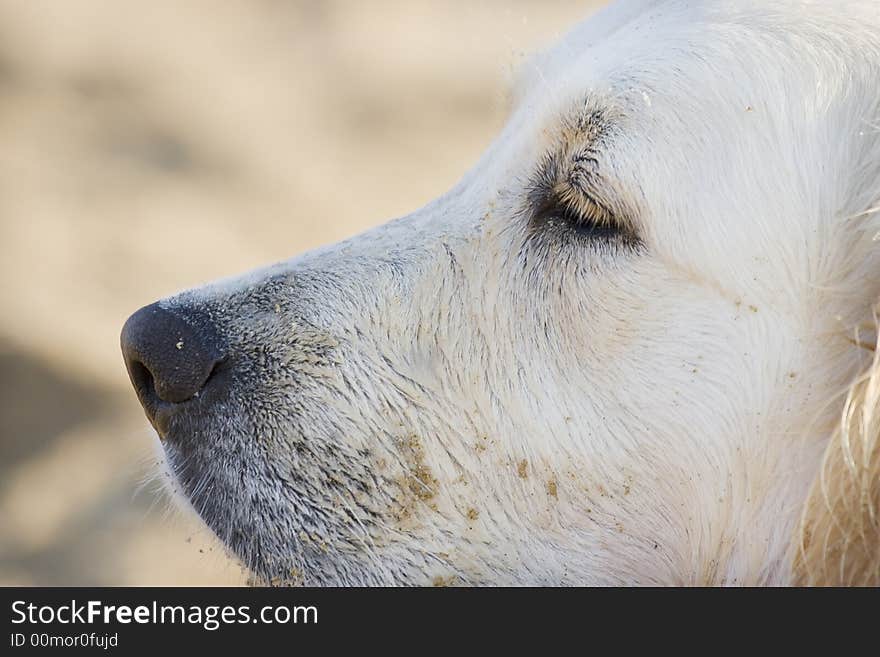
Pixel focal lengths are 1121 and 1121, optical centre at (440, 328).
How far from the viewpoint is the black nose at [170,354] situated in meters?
2.24

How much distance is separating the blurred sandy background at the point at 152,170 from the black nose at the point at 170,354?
171 centimetres

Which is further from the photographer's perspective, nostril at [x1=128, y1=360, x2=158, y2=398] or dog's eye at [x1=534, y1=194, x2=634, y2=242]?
nostril at [x1=128, y1=360, x2=158, y2=398]

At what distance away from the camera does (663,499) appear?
2154 mm

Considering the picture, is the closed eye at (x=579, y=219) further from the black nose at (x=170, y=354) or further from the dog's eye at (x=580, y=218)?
the black nose at (x=170, y=354)

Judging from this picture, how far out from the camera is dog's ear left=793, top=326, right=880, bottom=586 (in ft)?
6.09

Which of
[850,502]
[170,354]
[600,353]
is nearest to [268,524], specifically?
[170,354]

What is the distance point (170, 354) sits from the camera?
7.36ft

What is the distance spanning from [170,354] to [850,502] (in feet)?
4.27

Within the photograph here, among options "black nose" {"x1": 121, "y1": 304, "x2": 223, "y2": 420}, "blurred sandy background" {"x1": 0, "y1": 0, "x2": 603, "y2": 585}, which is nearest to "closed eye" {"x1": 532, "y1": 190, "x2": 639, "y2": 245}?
"black nose" {"x1": 121, "y1": 304, "x2": 223, "y2": 420}

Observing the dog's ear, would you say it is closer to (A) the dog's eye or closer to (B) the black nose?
(A) the dog's eye

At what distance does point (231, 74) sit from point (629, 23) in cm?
345

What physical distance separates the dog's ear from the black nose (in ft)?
3.88
